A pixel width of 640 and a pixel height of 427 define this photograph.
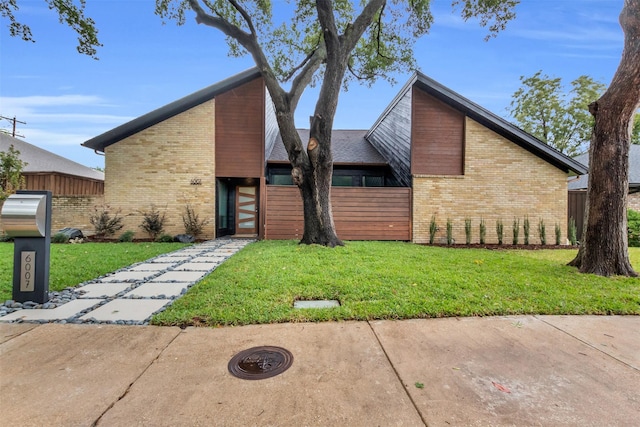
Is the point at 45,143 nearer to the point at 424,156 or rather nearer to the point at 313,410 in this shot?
the point at 424,156

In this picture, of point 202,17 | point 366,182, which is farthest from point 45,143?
point 366,182

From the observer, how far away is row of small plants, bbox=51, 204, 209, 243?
372 inches

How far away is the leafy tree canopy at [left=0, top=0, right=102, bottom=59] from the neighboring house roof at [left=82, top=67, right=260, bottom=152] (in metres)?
2.20

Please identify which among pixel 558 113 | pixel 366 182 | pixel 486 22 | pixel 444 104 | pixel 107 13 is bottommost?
pixel 366 182

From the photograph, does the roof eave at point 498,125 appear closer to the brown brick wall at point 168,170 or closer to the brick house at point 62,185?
the brown brick wall at point 168,170

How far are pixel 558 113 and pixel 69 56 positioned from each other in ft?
93.9

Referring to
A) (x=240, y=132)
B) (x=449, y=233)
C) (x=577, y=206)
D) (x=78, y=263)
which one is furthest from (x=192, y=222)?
(x=577, y=206)

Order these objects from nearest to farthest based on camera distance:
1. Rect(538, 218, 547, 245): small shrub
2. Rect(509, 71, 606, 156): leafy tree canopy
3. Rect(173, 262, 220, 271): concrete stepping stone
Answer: Rect(173, 262, 220, 271): concrete stepping stone < Rect(538, 218, 547, 245): small shrub < Rect(509, 71, 606, 156): leafy tree canopy

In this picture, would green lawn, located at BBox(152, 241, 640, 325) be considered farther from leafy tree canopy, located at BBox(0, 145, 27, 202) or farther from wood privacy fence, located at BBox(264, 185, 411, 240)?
leafy tree canopy, located at BBox(0, 145, 27, 202)

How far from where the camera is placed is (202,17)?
294 inches

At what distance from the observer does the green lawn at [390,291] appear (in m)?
2.94

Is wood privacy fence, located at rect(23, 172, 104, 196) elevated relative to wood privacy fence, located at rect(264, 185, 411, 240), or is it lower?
elevated

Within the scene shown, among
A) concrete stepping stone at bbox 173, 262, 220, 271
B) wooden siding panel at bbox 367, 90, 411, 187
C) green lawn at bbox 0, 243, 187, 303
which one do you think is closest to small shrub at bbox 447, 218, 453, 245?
wooden siding panel at bbox 367, 90, 411, 187

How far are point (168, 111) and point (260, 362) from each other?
995 cm
